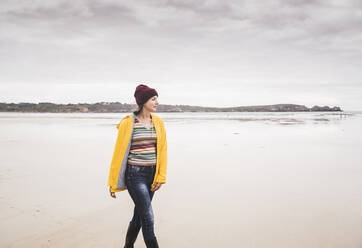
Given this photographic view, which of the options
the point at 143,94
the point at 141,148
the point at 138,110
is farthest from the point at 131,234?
the point at 143,94

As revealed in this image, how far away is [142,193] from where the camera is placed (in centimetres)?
295

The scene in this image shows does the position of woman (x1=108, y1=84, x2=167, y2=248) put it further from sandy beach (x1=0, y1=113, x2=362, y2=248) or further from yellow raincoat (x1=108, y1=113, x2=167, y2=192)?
sandy beach (x1=0, y1=113, x2=362, y2=248)

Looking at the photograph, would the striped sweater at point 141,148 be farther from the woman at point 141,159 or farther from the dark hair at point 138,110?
the dark hair at point 138,110

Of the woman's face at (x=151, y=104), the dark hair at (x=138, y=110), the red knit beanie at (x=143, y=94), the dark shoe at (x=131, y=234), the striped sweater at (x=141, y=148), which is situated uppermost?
the red knit beanie at (x=143, y=94)

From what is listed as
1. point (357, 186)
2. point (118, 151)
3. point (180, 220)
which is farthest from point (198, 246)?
point (357, 186)

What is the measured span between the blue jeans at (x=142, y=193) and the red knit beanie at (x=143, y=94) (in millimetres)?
784

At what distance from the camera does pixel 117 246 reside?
351cm

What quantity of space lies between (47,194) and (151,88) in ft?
12.5

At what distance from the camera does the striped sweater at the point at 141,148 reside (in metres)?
3.02

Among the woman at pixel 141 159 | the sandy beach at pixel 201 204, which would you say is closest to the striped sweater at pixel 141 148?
the woman at pixel 141 159

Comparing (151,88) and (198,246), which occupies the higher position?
(151,88)

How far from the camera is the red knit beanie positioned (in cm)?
309

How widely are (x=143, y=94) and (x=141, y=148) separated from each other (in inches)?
25.4

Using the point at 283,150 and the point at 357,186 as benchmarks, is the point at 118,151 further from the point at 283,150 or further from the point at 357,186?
the point at 283,150
